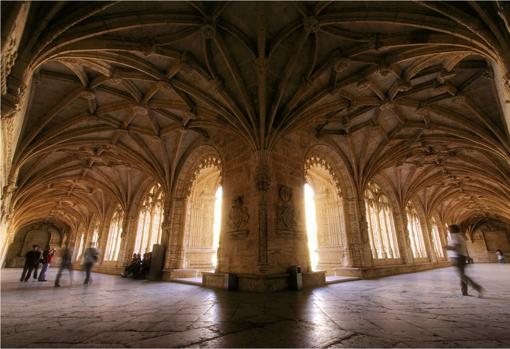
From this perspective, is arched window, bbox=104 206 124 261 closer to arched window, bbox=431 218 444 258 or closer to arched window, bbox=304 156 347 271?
arched window, bbox=304 156 347 271

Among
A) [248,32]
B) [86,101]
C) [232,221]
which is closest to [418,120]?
[248,32]

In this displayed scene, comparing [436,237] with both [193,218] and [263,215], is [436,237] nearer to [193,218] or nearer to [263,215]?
[193,218]

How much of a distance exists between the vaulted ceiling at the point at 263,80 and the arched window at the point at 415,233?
6.56 meters

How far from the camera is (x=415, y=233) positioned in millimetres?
20469

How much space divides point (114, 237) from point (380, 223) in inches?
817

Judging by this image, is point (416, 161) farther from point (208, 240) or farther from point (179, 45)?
point (179, 45)

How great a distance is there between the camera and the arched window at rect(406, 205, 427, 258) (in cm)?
1973

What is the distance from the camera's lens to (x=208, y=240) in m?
13.9

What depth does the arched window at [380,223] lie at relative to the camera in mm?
15214

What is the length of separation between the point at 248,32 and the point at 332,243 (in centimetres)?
1056

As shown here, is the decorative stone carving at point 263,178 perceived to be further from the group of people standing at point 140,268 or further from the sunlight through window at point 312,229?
the group of people standing at point 140,268

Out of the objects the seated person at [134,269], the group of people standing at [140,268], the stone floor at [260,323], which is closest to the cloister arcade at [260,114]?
the group of people standing at [140,268]

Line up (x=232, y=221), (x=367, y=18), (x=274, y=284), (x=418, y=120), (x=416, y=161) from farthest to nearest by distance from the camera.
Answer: (x=416, y=161), (x=418, y=120), (x=232, y=221), (x=274, y=284), (x=367, y=18)

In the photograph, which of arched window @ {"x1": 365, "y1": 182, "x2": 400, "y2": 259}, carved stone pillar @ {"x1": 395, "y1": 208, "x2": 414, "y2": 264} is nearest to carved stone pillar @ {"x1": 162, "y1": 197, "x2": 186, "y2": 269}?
arched window @ {"x1": 365, "y1": 182, "x2": 400, "y2": 259}
